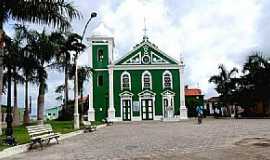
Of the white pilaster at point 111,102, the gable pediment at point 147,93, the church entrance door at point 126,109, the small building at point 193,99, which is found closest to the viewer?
the white pilaster at point 111,102

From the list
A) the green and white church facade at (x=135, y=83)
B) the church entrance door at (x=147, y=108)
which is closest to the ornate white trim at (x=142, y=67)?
the green and white church facade at (x=135, y=83)

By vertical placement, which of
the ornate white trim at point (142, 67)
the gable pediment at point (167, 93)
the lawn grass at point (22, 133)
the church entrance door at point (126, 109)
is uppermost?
the ornate white trim at point (142, 67)

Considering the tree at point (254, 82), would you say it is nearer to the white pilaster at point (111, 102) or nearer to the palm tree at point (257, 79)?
the palm tree at point (257, 79)

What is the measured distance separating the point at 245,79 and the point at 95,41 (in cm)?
1911

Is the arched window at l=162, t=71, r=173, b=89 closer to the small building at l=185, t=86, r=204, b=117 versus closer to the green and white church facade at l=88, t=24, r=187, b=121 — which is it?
the green and white church facade at l=88, t=24, r=187, b=121

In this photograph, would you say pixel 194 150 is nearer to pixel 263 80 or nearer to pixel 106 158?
→ pixel 106 158

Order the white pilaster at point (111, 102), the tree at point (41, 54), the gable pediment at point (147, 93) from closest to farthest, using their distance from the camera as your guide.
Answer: the tree at point (41, 54) → the white pilaster at point (111, 102) → the gable pediment at point (147, 93)

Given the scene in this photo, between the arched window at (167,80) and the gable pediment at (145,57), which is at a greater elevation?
the gable pediment at (145,57)

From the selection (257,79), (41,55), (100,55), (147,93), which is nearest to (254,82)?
(257,79)

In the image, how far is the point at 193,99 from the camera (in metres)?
67.5

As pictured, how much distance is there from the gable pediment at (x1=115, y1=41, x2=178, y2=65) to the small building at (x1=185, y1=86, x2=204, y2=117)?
11.4 metres

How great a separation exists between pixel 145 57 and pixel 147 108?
21.4 feet

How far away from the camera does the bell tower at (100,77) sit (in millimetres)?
52188

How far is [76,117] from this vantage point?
89.4 feet
